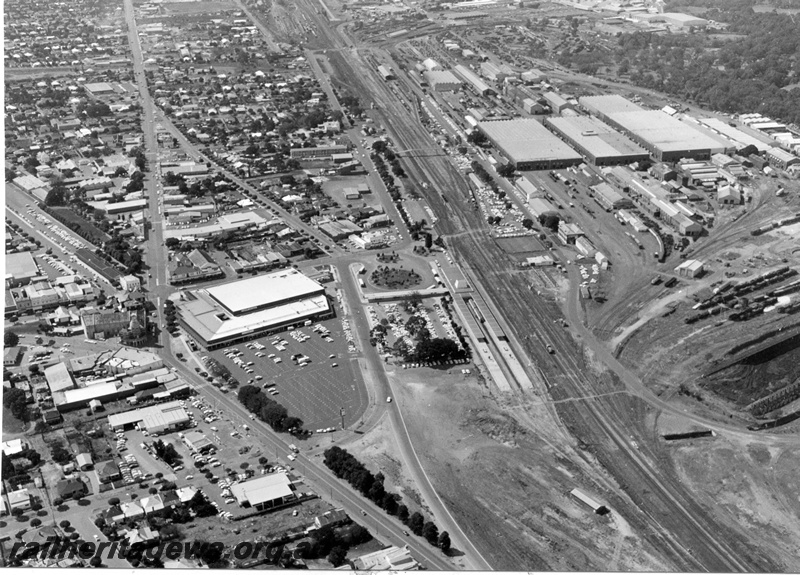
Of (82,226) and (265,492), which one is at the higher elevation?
(265,492)

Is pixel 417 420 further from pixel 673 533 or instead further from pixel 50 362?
pixel 50 362

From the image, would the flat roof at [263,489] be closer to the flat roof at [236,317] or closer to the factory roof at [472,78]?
the flat roof at [236,317]

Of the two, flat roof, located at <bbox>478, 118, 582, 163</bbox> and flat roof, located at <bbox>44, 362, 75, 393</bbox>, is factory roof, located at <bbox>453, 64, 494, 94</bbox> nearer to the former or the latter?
flat roof, located at <bbox>478, 118, 582, 163</bbox>

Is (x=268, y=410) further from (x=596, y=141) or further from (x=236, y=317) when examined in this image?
(x=596, y=141)

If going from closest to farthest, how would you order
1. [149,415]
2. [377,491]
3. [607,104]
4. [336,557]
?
[336,557], [377,491], [149,415], [607,104]

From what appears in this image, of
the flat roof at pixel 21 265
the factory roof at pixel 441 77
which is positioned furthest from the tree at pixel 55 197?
the factory roof at pixel 441 77

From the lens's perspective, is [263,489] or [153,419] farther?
[153,419]

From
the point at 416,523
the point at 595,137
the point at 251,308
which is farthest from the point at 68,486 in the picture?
the point at 595,137
